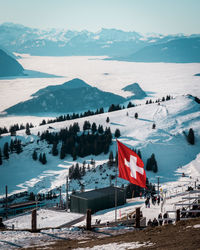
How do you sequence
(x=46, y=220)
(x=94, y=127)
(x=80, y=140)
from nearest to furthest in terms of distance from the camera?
(x=46, y=220) < (x=80, y=140) < (x=94, y=127)

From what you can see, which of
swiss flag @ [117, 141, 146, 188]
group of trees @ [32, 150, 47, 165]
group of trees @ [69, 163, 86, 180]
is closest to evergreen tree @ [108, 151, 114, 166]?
group of trees @ [69, 163, 86, 180]

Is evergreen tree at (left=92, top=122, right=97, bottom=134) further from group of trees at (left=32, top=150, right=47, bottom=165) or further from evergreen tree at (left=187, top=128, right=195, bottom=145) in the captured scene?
evergreen tree at (left=187, top=128, right=195, bottom=145)

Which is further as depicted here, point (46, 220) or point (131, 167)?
point (46, 220)

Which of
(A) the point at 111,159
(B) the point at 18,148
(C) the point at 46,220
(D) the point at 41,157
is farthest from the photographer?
(B) the point at 18,148

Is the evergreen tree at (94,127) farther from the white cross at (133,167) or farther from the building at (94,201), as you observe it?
the white cross at (133,167)

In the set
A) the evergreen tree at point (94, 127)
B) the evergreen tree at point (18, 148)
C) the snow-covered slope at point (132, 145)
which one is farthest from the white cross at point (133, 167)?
the evergreen tree at point (94, 127)

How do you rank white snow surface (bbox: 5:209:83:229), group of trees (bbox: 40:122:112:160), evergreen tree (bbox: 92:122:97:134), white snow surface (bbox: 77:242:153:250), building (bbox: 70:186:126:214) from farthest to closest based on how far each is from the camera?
evergreen tree (bbox: 92:122:97:134), group of trees (bbox: 40:122:112:160), building (bbox: 70:186:126:214), white snow surface (bbox: 5:209:83:229), white snow surface (bbox: 77:242:153:250)

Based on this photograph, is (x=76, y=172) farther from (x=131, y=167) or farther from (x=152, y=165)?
(x=131, y=167)

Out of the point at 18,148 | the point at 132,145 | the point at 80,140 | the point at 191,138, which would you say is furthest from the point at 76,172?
the point at 191,138
